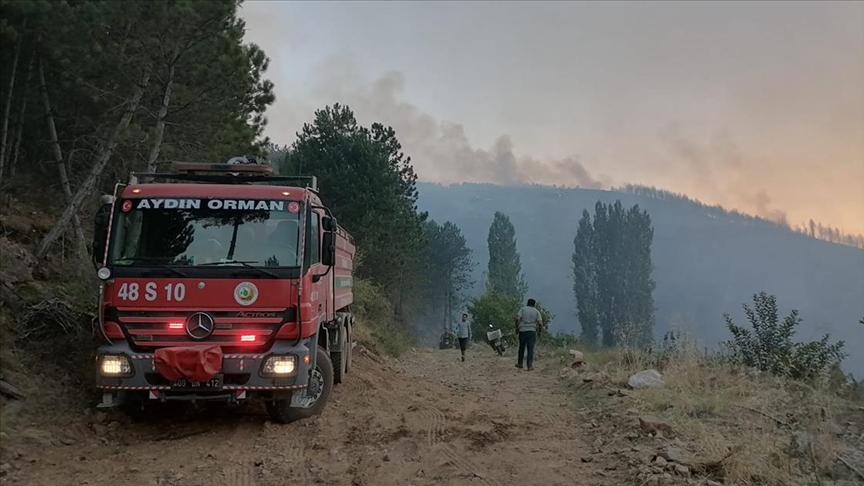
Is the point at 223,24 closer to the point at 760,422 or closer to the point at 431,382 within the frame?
the point at 431,382

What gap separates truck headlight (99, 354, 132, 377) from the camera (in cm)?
584

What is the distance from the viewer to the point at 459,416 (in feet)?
24.7

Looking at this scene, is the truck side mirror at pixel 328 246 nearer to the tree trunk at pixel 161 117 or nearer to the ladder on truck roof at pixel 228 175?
the ladder on truck roof at pixel 228 175

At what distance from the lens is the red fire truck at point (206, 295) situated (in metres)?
5.91

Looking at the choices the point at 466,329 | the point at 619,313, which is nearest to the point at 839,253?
the point at 619,313

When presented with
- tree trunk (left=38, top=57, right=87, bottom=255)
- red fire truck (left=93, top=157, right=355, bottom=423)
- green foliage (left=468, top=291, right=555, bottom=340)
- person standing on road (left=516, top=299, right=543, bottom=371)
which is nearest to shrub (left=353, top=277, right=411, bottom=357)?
person standing on road (left=516, top=299, right=543, bottom=371)

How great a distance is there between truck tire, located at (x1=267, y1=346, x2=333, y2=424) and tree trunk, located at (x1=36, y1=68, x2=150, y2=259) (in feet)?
19.5

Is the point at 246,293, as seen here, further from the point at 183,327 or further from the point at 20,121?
the point at 20,121

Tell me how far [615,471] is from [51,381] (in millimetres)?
6456

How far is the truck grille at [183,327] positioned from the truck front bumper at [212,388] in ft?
0.48

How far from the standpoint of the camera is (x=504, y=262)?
65062 millimetres

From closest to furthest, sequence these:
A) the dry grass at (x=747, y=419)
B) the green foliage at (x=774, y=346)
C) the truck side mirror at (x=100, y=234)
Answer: the dry grass at (x=747, y=419), the truck side mirror at (x=100, y=234), the green foliage at (x=774, y=346)

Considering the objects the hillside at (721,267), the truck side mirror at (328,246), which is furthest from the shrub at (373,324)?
the hillside at (721,267)

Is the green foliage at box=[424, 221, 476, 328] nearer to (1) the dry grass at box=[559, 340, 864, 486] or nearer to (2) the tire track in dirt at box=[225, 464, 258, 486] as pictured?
(1) the dry grass at box=[559, 340, 864, 486]
